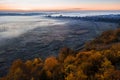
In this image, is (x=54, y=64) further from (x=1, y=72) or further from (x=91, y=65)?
(x=1, y=72)

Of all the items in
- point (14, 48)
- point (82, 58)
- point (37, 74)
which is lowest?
point (14, 48)

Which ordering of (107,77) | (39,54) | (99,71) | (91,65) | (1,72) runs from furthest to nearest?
(39,54) → (1,72) → (91,65) → (99,71) → (107,77)

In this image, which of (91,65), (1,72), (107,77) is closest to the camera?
(107,77)

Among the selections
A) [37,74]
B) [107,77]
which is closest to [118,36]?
[37,74]

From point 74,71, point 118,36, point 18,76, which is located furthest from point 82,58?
point 118,36

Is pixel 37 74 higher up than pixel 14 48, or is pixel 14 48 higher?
pixel 37 74

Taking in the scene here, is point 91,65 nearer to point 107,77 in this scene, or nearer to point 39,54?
point 107,77

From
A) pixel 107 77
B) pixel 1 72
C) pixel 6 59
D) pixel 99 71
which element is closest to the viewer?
pixel 107 77

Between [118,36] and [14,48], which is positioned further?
[14,48]

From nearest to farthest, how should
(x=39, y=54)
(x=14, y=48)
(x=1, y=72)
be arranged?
(x=1, y=72) → (x=39, y=54) → (x=14, y=48)
